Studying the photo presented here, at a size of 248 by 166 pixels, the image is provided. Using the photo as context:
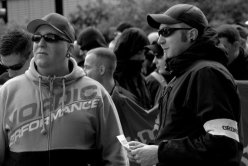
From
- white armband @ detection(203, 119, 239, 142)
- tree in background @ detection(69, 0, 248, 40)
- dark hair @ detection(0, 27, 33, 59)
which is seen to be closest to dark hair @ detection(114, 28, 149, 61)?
dark hair @ detection(0, 27, 33, 59)

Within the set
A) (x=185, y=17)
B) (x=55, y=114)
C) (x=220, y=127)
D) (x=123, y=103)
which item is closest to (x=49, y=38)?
(x=55, y=114)

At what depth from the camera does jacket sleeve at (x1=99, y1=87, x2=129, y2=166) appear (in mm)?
4125

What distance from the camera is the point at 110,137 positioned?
13.6 ft

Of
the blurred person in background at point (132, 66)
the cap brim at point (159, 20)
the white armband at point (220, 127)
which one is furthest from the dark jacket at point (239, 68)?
the white armband at point (220, 127)

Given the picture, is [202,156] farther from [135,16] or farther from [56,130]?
[135,16]

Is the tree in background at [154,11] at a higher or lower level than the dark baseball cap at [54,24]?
lower

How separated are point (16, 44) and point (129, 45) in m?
1.92

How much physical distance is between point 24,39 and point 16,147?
165cm

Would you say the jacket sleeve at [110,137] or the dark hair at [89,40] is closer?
the jacket sleeve at [110,137]

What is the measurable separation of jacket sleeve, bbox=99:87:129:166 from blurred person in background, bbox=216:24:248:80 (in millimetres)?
3019

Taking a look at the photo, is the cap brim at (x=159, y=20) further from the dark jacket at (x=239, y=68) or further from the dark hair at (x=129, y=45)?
the dark jacket at (x=239, y=68)

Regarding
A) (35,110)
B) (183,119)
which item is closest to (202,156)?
(183,119)

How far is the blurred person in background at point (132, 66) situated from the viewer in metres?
6.65

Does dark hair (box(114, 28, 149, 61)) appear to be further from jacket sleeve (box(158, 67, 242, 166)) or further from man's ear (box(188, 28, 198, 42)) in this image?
jacket sleeve (box(158, 67, 242, 166))
